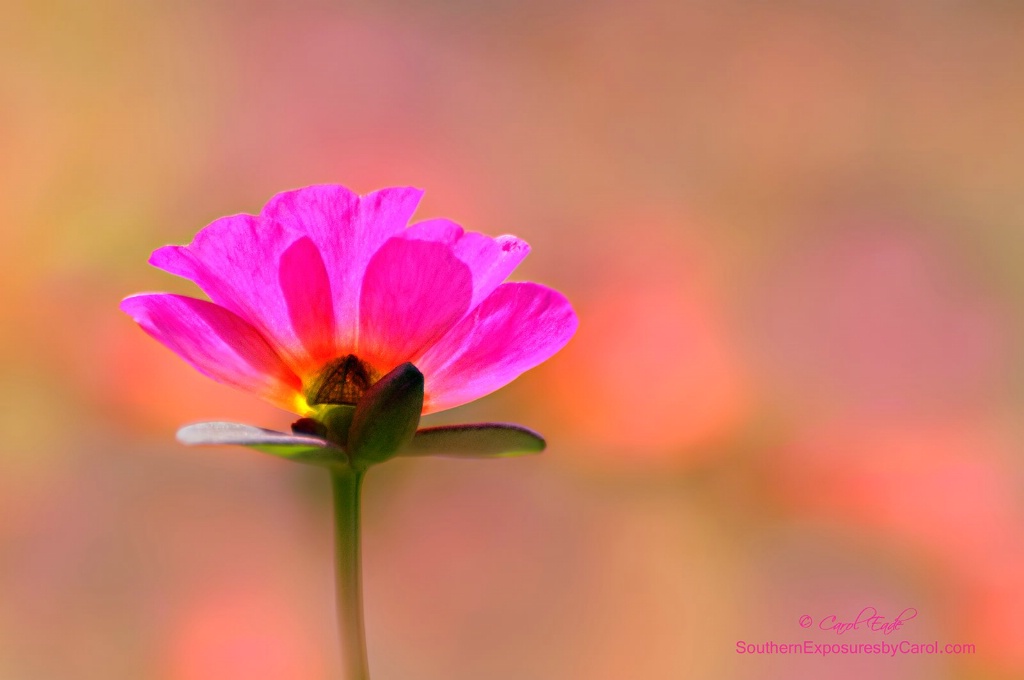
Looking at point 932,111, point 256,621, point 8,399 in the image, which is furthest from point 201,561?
point 932,111

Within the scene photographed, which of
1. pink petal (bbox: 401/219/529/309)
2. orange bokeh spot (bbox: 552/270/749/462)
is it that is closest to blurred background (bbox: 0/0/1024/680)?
orange bokeh spot (bbox: 552/270/749/462)

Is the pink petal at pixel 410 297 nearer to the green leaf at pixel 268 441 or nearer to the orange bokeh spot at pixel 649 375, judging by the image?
the green leaf at pixel 268 441

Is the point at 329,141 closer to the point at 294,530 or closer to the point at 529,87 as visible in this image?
the point at 529,87

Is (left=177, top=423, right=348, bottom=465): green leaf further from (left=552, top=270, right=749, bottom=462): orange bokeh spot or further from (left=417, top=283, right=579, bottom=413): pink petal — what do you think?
(left=552, top=270, right=749, bottom=462): orange bokeh spot
